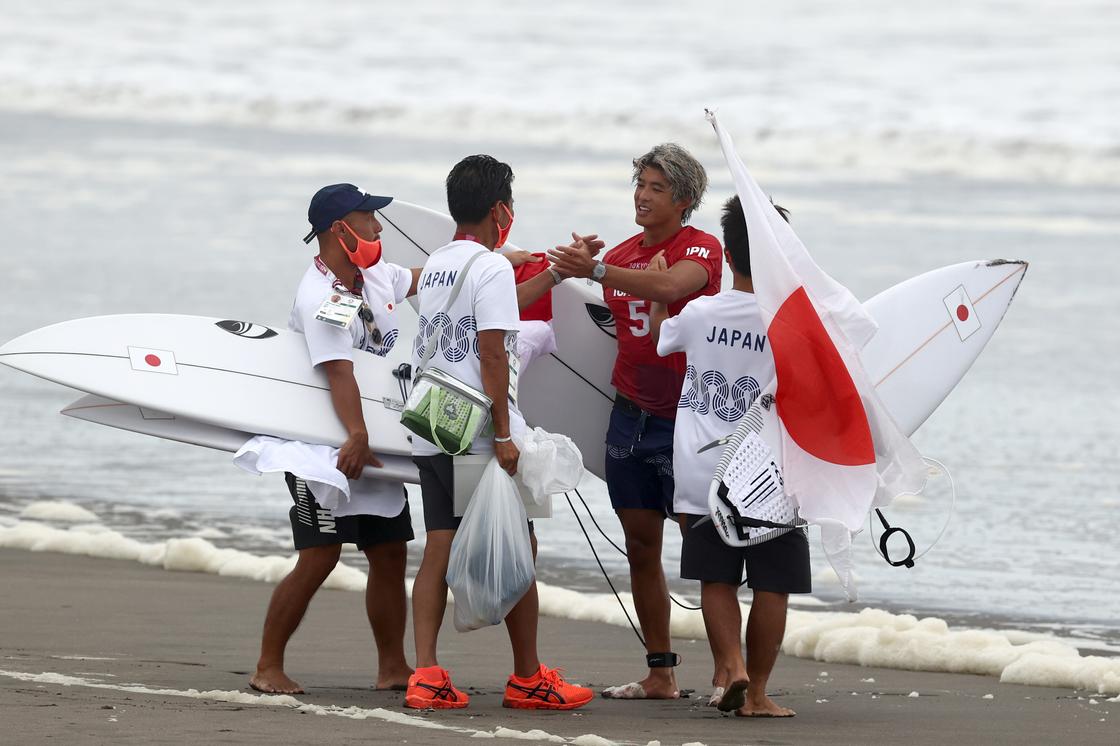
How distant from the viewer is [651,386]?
5160 mm

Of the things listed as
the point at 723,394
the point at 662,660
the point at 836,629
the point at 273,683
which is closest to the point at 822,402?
the point at 723,394

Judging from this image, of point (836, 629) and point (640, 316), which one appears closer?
point (640, 316)

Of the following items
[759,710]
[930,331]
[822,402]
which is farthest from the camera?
[930,331]

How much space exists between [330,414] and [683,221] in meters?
1.28

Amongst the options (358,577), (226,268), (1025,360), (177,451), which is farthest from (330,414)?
(226,268)

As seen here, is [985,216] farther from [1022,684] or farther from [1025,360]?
[1022,684]

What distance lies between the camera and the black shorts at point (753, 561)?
4.71 meters

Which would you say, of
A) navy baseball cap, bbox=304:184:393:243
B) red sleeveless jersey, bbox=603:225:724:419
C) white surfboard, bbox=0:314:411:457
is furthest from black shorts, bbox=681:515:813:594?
navy baseball cap, bbox=304:184:393:243

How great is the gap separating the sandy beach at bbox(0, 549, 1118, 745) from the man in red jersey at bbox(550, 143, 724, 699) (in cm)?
35

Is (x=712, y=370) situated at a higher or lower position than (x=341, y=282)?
lower

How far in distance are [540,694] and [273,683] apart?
81 centimetres

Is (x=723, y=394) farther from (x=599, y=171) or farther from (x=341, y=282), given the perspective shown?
(x=599, y=171)

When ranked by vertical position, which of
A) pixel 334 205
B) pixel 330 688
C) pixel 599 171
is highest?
pixel 599 171

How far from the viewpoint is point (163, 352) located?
18.1ft
